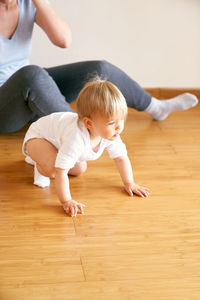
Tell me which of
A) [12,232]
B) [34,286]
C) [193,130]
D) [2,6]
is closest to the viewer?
[34,286]

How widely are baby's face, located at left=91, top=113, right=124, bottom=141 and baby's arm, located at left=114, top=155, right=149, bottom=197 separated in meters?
0.16

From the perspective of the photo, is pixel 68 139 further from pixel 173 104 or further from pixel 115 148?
pixel 173 104

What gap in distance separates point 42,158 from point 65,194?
0.16 metres

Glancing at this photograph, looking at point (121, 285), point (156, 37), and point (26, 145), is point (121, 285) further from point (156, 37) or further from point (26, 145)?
point (156, 37)

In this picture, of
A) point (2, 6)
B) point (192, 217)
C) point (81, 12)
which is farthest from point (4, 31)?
point (192, 217)

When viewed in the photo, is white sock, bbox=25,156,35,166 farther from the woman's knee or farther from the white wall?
the white wall

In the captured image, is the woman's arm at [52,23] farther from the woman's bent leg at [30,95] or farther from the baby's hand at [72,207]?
the baby's hand at [72,207]

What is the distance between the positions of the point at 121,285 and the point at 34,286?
0.64 ft

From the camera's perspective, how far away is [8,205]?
1.46 m

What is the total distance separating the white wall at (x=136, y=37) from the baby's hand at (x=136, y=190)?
2.92 feet

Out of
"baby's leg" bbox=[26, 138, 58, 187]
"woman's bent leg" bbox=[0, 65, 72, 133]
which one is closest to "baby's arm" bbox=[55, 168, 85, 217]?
"baby's leg" bbox=[26, 138, 58, 187]

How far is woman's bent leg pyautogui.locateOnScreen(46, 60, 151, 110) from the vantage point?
6.28 ft

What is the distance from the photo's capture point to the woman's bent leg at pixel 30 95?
1.73 meters

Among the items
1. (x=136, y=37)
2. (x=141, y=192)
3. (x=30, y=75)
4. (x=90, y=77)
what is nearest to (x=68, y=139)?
(x=141, y=192)
